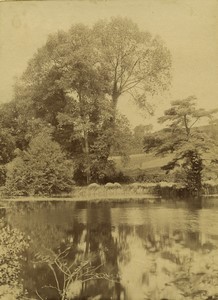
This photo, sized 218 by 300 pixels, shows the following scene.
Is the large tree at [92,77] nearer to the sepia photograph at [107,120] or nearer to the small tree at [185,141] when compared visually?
the sepia photograph at [107,120]

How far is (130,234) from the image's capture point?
2.93 meters

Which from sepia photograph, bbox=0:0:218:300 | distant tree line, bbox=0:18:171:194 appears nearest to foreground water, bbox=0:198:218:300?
sepia photograph, bbox=0:0:218:300

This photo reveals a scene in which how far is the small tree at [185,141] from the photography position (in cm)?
309

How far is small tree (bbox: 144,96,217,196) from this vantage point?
309 centimetres

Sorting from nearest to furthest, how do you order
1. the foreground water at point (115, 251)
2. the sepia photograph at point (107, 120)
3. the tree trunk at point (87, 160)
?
the foreground water at point (115, 251)
the sepia photograph at point (107, 120)
the tree trunk at point (87, 160)

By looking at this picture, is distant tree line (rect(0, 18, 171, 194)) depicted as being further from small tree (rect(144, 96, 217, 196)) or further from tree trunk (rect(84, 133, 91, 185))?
small tree (rect(144, 96, 217, 196))

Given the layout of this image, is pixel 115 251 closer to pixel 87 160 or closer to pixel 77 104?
pixel 87 160

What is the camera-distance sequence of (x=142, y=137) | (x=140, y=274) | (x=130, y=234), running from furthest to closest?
(x=142, y=137), (x=130, y=234), (x=140, y=274)

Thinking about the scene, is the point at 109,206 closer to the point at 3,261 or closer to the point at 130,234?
the point at 130,234

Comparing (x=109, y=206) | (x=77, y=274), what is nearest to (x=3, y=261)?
(x=77, y=274)

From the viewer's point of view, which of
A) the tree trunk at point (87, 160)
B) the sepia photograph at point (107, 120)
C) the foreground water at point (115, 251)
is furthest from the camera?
the tree trunk at point (87, 160)

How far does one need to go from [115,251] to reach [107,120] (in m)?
0.89

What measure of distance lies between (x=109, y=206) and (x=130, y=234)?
0.34m

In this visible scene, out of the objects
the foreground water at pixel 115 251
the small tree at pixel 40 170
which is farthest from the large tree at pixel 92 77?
the foreground water at pixel 115 251
